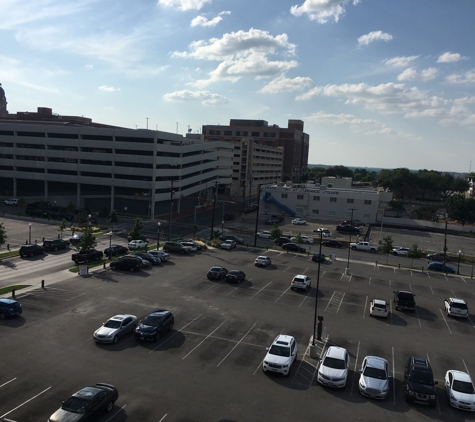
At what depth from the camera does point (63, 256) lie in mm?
46656

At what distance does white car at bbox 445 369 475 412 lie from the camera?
19.2 meters

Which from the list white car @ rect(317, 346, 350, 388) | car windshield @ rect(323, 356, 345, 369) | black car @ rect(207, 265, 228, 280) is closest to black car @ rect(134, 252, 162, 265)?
black car @ rect(207, 265, 228, 280)

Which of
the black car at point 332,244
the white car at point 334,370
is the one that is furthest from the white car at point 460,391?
the black car at point 332,244

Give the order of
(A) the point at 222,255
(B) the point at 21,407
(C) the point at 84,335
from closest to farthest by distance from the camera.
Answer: (B) the point at 21,407, (C) the point at 84,335, (A) the point at 222,255

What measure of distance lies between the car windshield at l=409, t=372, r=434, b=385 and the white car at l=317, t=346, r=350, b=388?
3244mm

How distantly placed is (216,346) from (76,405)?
10.3m

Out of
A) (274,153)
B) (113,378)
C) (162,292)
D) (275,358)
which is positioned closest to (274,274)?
(162,292)

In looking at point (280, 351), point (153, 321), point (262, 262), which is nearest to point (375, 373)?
point (280, 351)

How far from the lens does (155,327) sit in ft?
82.5

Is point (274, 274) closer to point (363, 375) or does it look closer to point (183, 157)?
point (363, 375)

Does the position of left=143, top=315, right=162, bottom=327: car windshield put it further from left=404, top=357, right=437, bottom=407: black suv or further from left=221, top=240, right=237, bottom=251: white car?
left=221, top=240, right=237, bottom=251: white car

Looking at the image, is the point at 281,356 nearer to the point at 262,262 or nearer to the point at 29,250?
the point at 262,262

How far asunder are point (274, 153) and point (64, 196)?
94.0m

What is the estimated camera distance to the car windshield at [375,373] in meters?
20.6
